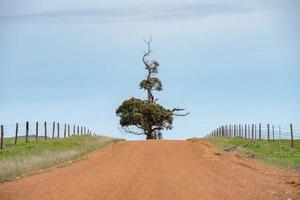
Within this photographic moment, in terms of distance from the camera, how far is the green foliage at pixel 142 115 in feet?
253

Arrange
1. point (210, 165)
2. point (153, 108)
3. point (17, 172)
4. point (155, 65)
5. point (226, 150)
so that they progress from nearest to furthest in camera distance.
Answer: point (17, 172) → point (210, 165) → point (226, 150) → point (153, 108) → point (155, 65)

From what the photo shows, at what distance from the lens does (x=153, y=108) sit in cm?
7712

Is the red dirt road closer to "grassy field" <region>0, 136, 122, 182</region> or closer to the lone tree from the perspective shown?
"grassy field" <region>0, 136, 122, 182</region>

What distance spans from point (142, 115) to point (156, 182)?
5711 cm

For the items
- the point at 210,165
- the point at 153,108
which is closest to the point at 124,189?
the point at 210,165

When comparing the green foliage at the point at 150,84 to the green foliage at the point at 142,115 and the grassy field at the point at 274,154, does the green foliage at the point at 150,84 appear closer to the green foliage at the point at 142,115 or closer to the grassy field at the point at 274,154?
the green foliage at the point at 142,115

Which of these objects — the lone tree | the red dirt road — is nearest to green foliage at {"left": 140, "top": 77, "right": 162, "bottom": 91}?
the lone tree

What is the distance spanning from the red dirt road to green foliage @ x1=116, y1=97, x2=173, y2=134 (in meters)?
46.8

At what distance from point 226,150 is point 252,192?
20.7 m

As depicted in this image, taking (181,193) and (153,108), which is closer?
(181,193)

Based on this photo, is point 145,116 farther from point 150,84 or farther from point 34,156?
point 34,156

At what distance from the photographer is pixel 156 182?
65.3ft

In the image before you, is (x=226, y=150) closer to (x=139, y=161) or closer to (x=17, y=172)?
(x=139, y=161)

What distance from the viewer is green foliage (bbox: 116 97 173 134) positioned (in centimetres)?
7712
